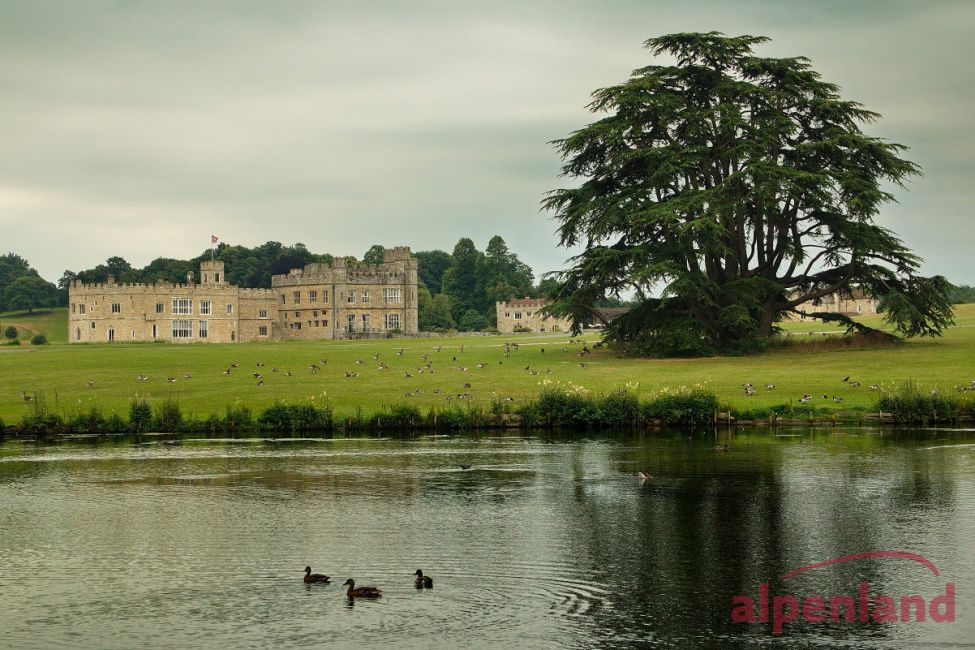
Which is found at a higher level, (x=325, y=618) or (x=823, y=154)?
(x=823, y=154)

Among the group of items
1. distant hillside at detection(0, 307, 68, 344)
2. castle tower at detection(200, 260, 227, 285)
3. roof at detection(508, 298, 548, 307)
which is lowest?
distant hillside at detection(0, 307, 68, 344)

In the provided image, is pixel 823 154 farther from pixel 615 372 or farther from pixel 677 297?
pixel 615 372

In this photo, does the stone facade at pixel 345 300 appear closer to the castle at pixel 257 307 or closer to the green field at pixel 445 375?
the castle at pixel 257 307

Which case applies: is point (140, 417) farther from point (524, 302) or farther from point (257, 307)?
point (524, 302)

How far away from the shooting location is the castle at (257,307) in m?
97.4

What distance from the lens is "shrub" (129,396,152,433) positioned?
3368 centimetres

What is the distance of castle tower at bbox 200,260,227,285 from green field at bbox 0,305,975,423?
4477 centimetres

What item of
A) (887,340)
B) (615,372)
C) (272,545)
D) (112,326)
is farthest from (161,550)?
(112,326)

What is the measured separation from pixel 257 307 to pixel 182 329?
27.3 feet

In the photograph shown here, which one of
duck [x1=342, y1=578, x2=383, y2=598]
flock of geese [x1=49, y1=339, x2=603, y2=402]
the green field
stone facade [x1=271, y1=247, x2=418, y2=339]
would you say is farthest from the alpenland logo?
stone facade [x1=271, y1=247, x2=418, y2=339]

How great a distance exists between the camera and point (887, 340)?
5197cm

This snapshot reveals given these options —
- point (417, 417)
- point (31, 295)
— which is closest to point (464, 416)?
point (417, 417)

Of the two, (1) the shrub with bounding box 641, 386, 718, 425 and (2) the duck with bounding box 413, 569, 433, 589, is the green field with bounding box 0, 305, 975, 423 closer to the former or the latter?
(1) the shrub with bounding box 641, 386, 718, 425

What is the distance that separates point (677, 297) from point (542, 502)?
3233 centimetres
